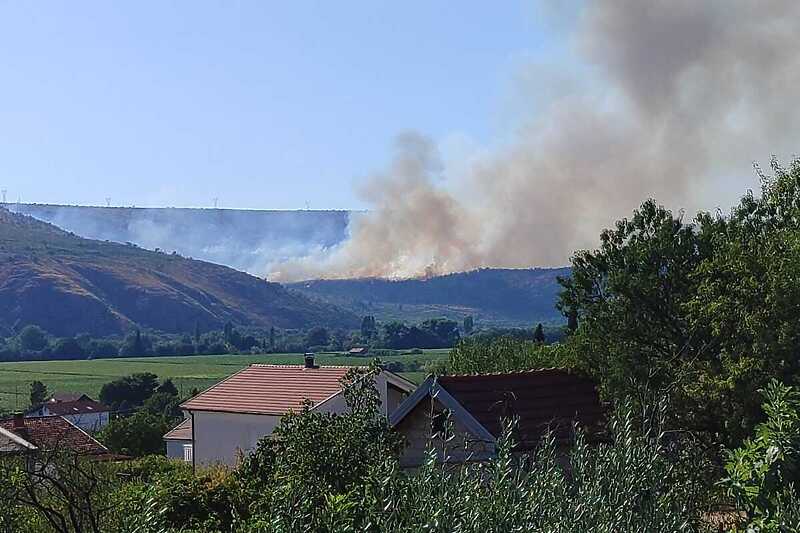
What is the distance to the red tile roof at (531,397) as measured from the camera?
70.6 ft

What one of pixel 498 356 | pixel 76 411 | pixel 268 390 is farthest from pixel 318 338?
pixel 498 356

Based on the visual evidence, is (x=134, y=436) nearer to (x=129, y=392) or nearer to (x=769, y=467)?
(x=129, y=392)

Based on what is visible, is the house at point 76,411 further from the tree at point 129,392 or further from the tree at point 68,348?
the tree at point 68,348

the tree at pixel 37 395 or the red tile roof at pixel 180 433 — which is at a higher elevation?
the tree at pixel 37 395

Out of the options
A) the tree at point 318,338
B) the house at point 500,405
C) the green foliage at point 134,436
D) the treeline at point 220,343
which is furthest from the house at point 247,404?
the tree at point 318,338

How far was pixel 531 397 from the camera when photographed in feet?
74.4

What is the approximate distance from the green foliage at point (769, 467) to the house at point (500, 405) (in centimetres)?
977

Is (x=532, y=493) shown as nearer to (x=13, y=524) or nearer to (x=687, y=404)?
(x=13, y=524)

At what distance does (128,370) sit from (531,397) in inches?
3800

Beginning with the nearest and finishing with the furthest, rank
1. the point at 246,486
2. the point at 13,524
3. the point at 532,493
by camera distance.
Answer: the point at 532,493 → the point at 13,524 → the point at 246,486

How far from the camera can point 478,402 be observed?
22062mm

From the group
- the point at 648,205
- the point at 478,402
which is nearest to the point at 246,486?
the point at 478,402

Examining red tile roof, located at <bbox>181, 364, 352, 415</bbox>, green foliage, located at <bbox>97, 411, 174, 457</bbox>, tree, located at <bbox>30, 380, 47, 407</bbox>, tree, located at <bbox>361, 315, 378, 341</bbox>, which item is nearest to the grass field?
tree, located at <bbox>30, 380, 47, 407</bbox>

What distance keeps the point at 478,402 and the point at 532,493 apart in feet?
49.9
